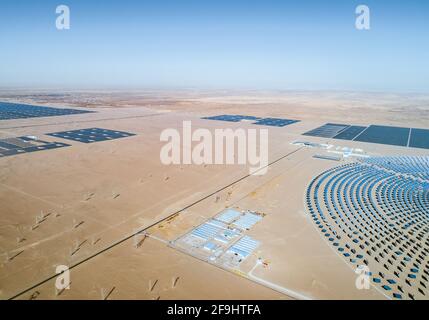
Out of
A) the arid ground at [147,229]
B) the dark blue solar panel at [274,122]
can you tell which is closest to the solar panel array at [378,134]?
the dark blue solar panel at [274,122]

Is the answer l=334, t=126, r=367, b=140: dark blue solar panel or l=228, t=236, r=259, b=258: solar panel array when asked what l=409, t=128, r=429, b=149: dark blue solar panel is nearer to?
l=334, t=126, r=367, b=140: dark blue solar panel

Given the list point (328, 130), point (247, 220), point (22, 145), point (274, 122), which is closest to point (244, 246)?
point (247, 220)

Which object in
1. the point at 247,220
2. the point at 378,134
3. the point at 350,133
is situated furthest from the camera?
the point at 350,133

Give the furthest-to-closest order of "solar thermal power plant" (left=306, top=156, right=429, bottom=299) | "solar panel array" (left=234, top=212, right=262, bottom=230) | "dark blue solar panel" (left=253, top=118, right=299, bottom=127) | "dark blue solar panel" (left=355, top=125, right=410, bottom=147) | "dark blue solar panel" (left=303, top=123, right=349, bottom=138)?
"dark blue solar panel" (left=253, top=118, right=299, bottom=127) < "dark blue solar panel" (left=303, top=123, right=349, bottom=138) < "dark blue solar panel" (left=355, top=125, right=410, bottom=147) < "solar panel array" (left=234, top=212, right=262, bottom=230) < "solar thermal power plant" (left=306, top=156, right=429, bottom=299)

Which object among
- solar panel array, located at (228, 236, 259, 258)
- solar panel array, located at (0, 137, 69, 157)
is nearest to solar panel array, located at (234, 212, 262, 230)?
solar panel array, located at (228, 236, 259, 258)

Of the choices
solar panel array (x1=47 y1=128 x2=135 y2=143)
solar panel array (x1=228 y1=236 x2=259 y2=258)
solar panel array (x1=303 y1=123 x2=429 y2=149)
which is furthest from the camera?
solar panel array (x1=303 y1=123 x2=429 y2=149)

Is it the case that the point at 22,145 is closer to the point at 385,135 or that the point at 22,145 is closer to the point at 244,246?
the point at 244,246
